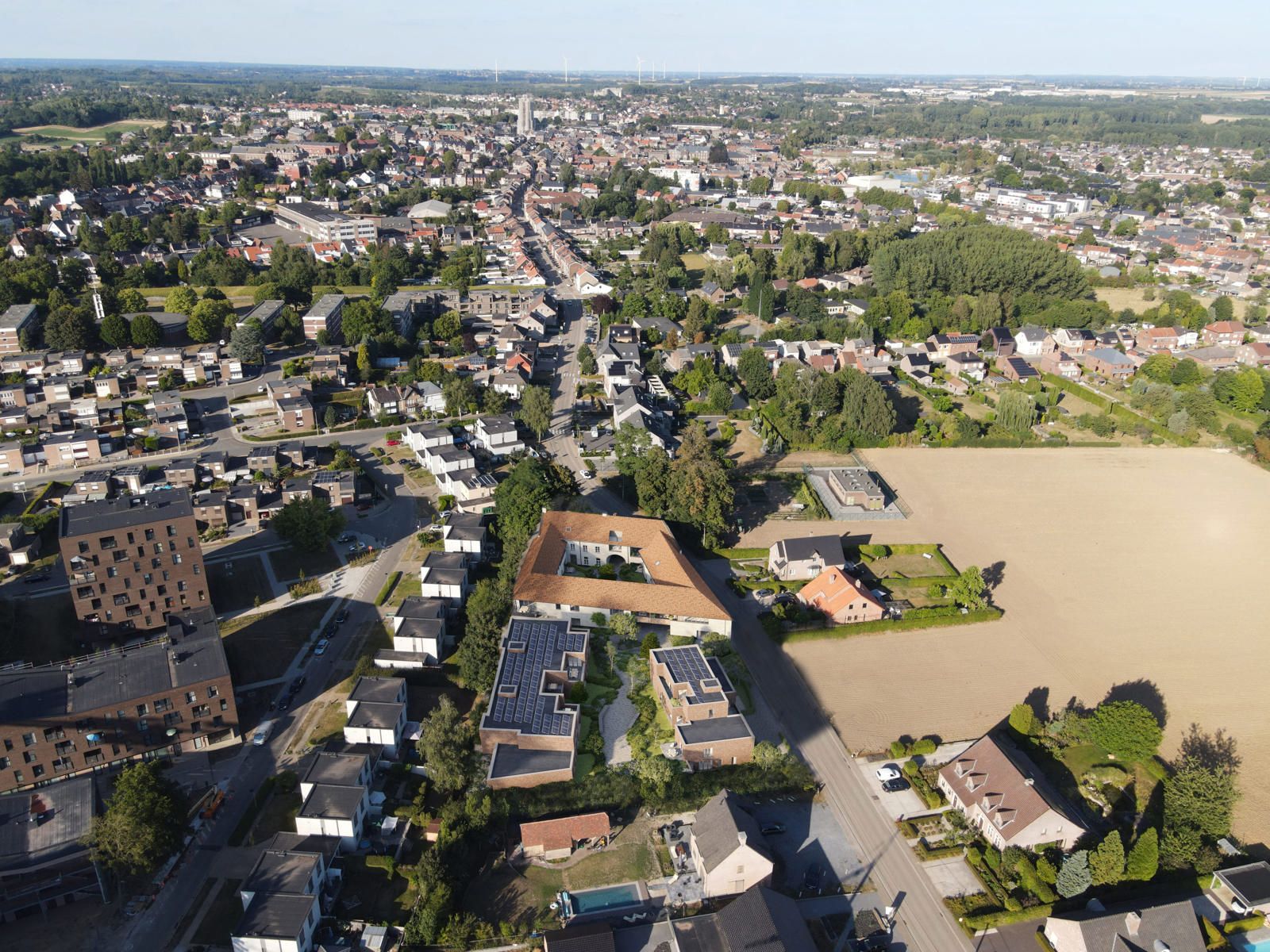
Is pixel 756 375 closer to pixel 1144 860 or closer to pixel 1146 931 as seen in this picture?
pixel 1144 860

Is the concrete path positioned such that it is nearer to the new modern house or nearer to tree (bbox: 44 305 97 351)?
the new modern house

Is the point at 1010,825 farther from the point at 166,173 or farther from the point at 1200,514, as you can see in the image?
the point at 166,173

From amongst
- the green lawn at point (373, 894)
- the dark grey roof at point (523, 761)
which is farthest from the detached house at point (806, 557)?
the green lawn at point (373, 894)

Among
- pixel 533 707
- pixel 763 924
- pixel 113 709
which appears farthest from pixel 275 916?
pixel 763 924

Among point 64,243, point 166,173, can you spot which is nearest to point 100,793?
point 64,243

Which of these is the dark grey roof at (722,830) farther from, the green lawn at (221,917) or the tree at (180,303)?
the tree at (180,303)

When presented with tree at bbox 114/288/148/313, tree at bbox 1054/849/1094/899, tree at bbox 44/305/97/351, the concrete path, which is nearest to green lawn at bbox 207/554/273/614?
the concrete path
